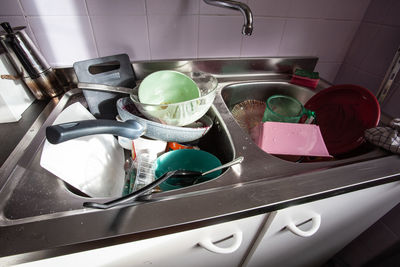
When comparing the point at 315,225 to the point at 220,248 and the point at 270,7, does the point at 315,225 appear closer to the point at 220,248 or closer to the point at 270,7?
the point at 220,248

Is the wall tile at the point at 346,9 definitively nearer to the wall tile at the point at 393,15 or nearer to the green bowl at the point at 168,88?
the wall tile at the point at 393,15

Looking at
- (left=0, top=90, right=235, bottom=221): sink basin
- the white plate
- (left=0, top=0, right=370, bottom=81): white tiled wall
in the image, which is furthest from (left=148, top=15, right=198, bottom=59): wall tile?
(left=0, top=90, right=235, bottom=221): sink basin

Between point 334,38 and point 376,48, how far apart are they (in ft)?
0.52

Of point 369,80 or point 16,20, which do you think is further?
point 369,80

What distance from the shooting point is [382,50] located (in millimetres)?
774

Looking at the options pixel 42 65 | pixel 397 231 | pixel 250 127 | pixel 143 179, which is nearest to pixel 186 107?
pixel 143 179

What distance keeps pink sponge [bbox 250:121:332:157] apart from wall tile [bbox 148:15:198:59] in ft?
1.36

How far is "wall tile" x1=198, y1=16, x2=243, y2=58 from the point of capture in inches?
27.6

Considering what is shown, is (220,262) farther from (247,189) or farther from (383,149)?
(383,149)

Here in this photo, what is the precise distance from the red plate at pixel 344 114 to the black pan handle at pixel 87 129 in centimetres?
60

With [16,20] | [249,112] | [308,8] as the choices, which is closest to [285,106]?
[249,112]

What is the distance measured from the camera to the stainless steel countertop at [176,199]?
29 cm

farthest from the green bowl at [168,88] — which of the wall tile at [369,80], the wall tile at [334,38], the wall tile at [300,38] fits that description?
the wall tile at [369,80]

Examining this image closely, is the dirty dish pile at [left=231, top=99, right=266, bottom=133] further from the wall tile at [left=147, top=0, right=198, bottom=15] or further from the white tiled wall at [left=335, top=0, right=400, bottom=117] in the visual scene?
the white tiled wall at [left=335, top=0, right=400, bottom=117]
